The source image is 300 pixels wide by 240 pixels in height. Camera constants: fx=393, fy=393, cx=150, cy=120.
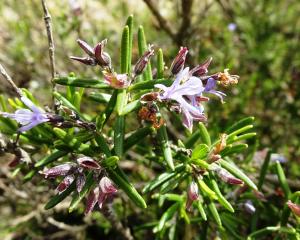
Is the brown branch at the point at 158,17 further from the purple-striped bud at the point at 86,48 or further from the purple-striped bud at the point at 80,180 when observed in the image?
the purple-striped bud at the point at 80,180

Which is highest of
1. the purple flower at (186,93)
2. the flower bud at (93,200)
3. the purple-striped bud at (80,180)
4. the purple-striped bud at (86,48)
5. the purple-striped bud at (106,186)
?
the purple-striped bud at (86,48)

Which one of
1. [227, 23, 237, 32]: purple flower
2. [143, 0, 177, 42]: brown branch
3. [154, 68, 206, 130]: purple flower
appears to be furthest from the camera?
[227, 23, 237, 32]: purple flower

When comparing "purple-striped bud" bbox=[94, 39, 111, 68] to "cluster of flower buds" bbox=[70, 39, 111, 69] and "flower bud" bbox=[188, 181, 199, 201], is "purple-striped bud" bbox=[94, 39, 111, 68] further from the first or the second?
"flower bud" bbox=[188, 181, 199, 201]

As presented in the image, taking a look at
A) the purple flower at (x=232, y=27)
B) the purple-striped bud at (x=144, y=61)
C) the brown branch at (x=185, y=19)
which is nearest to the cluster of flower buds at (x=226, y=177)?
the purple-striped bud at (x=144, y=61)

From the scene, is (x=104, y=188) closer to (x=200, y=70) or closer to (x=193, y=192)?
(x=193, y=192)

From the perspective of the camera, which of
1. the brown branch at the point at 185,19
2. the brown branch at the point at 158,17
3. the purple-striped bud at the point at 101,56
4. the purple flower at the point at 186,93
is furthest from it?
the brown branch at the point at 185,19

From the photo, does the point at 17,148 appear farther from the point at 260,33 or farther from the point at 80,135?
the point at 260,33

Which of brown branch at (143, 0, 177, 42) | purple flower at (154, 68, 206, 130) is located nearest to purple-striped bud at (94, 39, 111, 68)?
purple flower at (154, 68, 206, 130)
